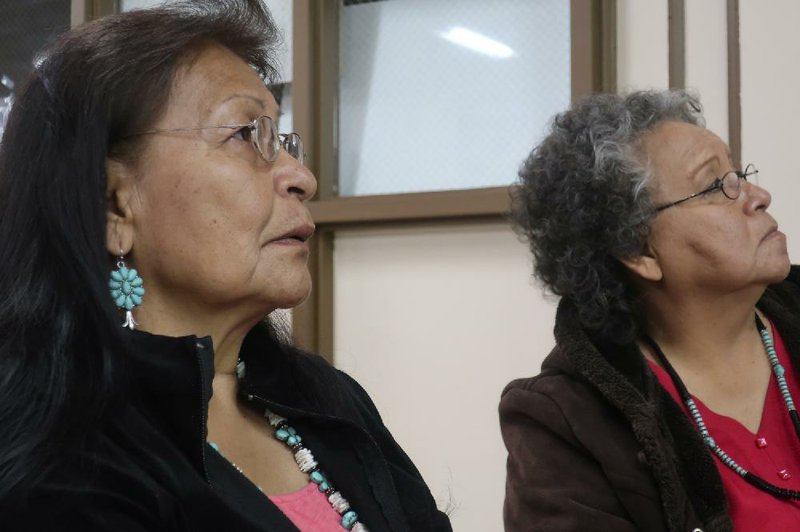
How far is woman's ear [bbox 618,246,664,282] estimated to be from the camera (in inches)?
76.8

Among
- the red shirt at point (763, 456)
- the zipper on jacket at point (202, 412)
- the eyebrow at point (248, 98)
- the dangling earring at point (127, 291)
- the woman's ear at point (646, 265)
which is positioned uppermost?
the eyebrow at point (248, 98)

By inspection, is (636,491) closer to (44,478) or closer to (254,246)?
(254,246)

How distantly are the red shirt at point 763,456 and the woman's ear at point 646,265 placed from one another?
172 mm

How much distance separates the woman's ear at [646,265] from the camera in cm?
195

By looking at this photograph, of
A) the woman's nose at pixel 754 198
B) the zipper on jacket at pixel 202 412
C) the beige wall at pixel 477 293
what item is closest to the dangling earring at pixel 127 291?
the zipper on jacket at pixel 202 412

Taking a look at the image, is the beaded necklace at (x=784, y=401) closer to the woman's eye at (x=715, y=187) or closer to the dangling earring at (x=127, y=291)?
the woman's eye at (x=715, y=187)

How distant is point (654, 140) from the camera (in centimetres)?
198

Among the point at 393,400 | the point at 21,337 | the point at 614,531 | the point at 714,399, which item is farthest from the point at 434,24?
the point at 21,337

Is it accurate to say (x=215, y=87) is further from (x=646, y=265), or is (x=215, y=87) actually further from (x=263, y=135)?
(x=646, y=265)

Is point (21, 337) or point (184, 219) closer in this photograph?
point (21, 337)

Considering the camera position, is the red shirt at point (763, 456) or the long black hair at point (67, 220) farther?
the red shirt at point (763, 456)

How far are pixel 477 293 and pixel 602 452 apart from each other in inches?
42.2

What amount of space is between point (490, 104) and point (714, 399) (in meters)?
1.23

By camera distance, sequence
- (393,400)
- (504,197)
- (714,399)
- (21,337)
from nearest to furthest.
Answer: (21,337)
(714,399)
(504,197)
(393,400)
